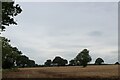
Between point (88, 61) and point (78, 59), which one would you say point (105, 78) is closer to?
point (88, 61)

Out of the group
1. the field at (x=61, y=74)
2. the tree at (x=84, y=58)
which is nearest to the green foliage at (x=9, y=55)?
the field at (x=61, y=74)

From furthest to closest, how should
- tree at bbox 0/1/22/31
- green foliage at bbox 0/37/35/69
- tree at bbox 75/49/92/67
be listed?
tree at bbox 75/49/92/67 → green foliage at bbox 0/37/35/69 → tree at bbox 0/1/22/31

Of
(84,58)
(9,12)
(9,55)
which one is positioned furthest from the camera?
(84,58)

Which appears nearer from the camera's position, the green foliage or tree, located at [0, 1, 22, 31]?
tree, located at [0, 1, 22, 31]

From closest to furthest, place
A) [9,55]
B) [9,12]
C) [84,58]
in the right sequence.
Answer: [9,12], [9,55], [84,58]

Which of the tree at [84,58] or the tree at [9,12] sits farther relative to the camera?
the tree at [84,58]

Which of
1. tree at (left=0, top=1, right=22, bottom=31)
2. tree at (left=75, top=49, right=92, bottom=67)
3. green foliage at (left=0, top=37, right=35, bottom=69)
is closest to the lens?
tree at (left=0, top=1, right=22, bottom=31)

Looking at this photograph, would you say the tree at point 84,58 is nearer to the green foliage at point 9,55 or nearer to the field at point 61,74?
the green foliage at point 9,55

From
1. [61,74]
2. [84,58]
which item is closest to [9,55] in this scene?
[61,74]

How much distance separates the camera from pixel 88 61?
311ft

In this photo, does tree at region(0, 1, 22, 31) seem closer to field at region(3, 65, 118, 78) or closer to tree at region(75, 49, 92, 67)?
field at region(3, 65, 118, 78)

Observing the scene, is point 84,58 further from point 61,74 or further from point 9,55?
point 61,74

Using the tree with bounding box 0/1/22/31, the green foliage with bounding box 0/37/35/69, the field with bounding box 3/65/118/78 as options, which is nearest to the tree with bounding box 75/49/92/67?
the green foliage with bounding box 0/37/35/69

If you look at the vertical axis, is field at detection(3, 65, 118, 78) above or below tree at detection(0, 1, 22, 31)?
below
